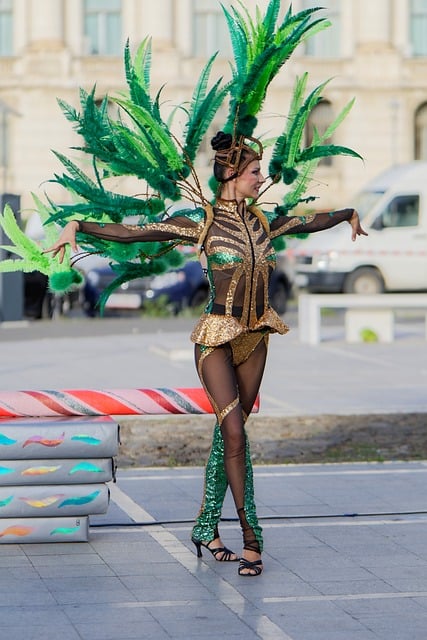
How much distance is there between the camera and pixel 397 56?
60.3 m

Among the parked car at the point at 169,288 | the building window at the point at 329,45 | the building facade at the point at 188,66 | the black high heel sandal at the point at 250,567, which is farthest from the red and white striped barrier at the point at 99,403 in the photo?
the building window at the point at 329,45

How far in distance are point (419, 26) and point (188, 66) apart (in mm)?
8882

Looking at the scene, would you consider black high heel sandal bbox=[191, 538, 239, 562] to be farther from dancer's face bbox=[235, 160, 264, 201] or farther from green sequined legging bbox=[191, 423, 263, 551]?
dancer's face bbox=[235, 160, 264, 201]

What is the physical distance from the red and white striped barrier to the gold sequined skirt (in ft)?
2.95

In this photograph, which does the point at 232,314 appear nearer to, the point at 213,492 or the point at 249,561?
the point at 213,492

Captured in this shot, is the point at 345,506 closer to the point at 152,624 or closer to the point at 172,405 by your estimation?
the point at 172,405

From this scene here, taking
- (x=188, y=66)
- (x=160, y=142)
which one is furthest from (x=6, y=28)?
(x=160, y=142)

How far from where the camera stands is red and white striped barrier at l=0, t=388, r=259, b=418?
8844 mm

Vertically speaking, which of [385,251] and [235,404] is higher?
[385,251]

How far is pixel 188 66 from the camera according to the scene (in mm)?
60125

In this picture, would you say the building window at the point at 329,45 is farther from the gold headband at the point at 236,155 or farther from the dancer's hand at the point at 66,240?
the dancer's hand at the point at 66,240

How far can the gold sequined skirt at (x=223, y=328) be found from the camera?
7.94 meters

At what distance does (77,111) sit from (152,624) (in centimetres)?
295

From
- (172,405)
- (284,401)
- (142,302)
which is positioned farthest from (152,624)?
(142,302)
